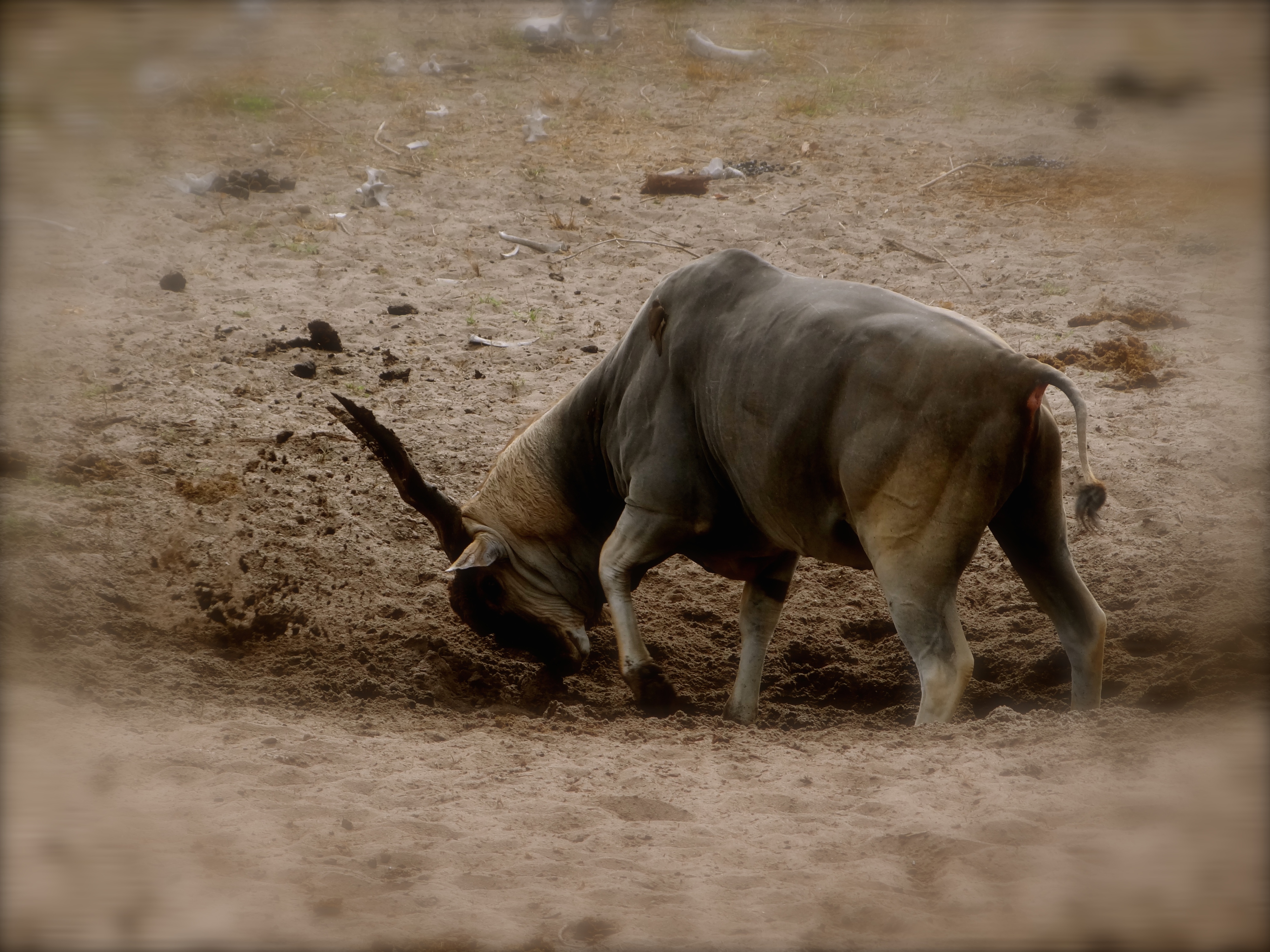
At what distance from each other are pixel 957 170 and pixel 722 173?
2205 millimetres

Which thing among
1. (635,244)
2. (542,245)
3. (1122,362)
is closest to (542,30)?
(542,245)

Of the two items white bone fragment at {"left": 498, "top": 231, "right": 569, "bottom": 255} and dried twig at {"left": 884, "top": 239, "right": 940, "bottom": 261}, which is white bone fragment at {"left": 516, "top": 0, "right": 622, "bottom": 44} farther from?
dried twig at {"left": 884, "top": 239, "right": 940, "bottom": 261}

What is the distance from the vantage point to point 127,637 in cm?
551

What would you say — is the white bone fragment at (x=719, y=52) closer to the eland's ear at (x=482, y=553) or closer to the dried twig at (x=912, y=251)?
the dried twig at (x=912, y=251)

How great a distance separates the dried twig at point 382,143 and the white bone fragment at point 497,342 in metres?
3.85

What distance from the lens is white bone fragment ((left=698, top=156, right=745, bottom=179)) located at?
11.2 metres

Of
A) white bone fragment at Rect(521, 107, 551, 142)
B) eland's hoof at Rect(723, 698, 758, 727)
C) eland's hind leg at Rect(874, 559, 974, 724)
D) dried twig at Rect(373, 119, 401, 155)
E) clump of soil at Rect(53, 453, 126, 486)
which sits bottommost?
eland's hoof at Rect(723, 698, 758, 727)

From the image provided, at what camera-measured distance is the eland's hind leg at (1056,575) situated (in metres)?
4.34

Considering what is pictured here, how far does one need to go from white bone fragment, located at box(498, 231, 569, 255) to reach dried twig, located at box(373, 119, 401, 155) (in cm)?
221

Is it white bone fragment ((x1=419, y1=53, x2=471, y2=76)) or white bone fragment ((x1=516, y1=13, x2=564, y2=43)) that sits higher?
white bone fragment ((x1=516, y1=13, x2=564, y2=43))

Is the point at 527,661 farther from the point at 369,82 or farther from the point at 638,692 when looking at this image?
the point at 369,82

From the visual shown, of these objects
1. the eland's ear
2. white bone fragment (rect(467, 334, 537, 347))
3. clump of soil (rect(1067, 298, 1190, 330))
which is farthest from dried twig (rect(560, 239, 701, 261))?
the eland's ear

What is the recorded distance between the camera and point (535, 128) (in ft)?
39.6

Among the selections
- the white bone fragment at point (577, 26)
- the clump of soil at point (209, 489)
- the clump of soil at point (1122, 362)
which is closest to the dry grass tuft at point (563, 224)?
the white bone fragment at point (577, 26)
